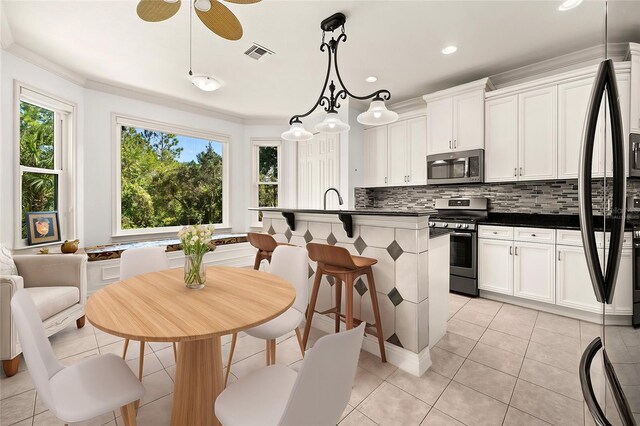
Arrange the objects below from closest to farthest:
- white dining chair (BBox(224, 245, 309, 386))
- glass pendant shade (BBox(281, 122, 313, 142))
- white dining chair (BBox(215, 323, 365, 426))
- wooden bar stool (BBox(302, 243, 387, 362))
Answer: white dining chair (BBox(215, 323, 365, 426)) → white dining chair (BBox(224, 245, 309, 386)) → wooden bar stool (BBox(302, 243, 387, 362)) → glass pendant shade (BBox(281, 122, 313, 142))

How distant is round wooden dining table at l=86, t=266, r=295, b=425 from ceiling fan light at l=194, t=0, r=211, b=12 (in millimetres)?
1516

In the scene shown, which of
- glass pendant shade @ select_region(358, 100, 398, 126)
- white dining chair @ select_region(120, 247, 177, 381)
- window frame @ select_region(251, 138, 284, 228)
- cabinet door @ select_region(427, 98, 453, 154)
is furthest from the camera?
window frame @ select_region(251, 138, 284, 228)

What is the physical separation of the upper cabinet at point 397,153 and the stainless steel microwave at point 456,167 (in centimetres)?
26

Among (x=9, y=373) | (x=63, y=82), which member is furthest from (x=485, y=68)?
(x=9, y=373)

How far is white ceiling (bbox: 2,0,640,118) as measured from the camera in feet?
7.79

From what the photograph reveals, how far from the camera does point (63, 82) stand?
Answer: 3354mm

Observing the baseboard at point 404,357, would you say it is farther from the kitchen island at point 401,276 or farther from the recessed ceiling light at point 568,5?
the recessed ceiling light at point 568,5

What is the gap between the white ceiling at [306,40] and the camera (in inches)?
93.5

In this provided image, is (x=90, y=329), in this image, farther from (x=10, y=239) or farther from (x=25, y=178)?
(x=25, y=178)

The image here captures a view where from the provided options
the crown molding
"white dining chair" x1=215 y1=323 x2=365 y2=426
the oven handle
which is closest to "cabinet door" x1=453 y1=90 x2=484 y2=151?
the crown molding

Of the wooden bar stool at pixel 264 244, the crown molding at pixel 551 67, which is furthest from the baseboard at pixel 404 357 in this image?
the crown molding at pixel 551 67

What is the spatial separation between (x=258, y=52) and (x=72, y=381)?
3029mm

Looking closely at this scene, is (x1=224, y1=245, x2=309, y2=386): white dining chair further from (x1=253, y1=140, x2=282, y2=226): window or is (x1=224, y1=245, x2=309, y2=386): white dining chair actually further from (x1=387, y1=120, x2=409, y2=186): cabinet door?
(x1=253, y1=140, x2=282, y2=226): window

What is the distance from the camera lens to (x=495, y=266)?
10.9 ft
